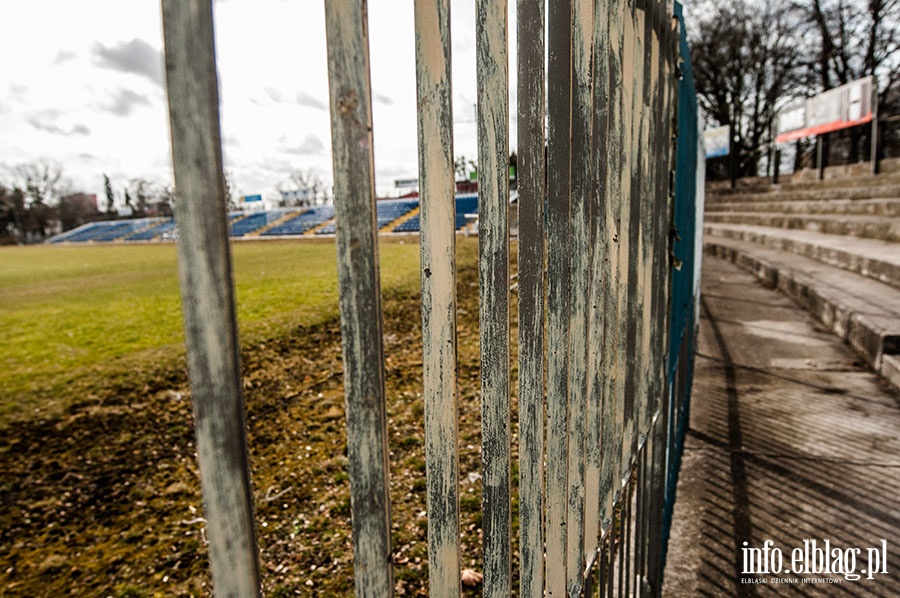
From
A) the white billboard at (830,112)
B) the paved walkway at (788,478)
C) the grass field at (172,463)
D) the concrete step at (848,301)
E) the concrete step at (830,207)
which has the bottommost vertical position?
the grass field at (172,463)

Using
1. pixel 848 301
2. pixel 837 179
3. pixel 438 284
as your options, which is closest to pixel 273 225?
pixel 837 179

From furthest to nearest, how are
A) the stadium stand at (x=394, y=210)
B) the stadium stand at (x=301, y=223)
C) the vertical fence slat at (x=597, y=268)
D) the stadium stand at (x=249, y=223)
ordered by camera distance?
the stadium stand at (x=249, y=223) < the stadium stand at (x=301, y=223) < the stadium stand at (x=394, y=210) < the vertical fence slat at (x=597, y=268)

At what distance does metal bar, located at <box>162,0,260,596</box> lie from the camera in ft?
1.33

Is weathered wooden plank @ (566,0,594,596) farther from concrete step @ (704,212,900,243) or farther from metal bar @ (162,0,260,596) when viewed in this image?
concrete step @ (704,212,900,243)

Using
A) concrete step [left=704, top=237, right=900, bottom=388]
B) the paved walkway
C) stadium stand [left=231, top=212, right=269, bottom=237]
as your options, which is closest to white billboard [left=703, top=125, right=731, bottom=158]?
concrete step [left=704, top=237, right=900, bottom=388]

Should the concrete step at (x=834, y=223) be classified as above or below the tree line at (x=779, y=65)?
below

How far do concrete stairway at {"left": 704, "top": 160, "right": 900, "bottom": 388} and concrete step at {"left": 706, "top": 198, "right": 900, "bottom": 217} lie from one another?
20mm

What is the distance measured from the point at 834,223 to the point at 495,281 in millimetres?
12402

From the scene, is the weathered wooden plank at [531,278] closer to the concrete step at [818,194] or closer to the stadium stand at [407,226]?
the concrete step at [818,194]

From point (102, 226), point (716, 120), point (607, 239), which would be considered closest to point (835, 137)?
point (716, 120)

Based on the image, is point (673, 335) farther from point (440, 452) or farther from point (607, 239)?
point (440, 452)

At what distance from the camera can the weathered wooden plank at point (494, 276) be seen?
2.25 ft

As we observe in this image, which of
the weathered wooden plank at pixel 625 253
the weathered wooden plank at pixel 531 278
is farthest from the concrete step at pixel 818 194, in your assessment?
the weathered wooden plank at pixel 531 278

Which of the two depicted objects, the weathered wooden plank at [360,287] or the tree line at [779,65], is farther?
the tree line at [779,65]
